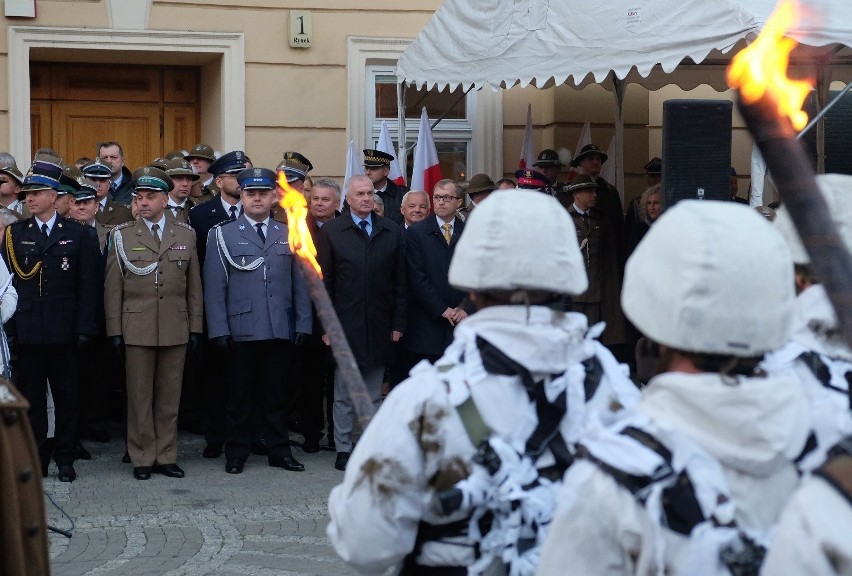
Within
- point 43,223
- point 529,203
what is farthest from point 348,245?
point 529,203

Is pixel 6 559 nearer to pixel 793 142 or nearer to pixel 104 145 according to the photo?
pixel 793 142

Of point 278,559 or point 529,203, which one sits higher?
point 529,203

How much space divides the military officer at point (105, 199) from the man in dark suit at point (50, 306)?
59.2 inches

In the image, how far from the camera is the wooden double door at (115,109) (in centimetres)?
1304

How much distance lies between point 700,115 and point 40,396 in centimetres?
483

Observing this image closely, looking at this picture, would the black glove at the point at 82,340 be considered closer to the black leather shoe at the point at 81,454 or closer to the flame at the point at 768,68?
the black leather shoe at the point at 81,454

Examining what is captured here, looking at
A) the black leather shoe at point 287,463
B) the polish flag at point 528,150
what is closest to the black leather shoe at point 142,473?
the black leather shoe at point 287,463

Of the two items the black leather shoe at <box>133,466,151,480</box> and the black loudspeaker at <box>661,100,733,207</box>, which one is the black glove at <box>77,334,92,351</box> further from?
the black loudspeaker at <box>661,100,733,207</box>

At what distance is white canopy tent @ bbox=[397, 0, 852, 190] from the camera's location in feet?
27.5

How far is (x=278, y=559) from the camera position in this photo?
269 inches

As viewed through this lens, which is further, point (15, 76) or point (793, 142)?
point (15, 76)

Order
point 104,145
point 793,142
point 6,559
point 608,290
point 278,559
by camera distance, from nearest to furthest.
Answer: point 793,142 → point 6,559 → point 278,559 → point 608,290 → point 104,145

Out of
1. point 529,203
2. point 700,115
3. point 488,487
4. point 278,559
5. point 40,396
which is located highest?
point 700,115

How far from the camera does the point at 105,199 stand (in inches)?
420
